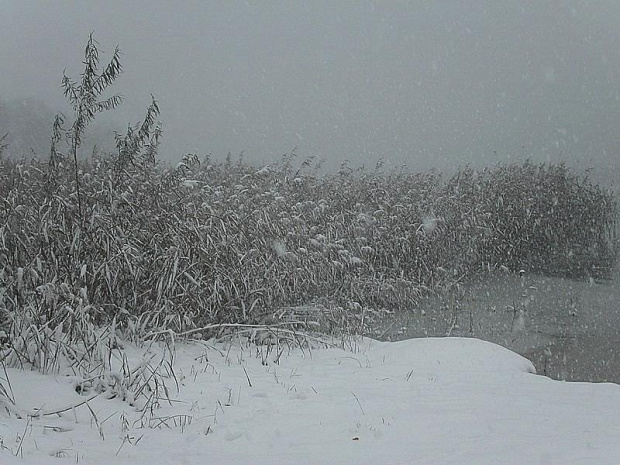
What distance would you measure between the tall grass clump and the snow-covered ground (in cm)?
56

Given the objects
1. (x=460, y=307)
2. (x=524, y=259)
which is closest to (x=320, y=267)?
(x=460, y=307)

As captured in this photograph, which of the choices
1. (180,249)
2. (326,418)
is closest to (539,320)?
(180,249)

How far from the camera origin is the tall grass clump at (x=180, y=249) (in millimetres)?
4617

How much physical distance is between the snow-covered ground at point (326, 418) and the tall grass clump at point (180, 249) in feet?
1.84

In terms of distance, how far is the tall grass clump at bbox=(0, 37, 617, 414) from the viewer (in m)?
4.62

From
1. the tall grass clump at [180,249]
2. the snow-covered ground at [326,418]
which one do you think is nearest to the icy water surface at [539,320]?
the tall grass clump at [180,249]

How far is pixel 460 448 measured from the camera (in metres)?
2.87

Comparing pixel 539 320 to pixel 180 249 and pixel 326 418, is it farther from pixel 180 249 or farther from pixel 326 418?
pixel 326 418

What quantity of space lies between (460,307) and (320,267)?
258cm

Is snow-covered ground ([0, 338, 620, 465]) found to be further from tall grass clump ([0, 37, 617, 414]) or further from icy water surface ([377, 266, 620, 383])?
icy water surface ([377, 266, 620, 383])

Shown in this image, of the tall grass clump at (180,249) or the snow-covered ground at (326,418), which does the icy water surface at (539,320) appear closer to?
the tall grass clump at (180,249)

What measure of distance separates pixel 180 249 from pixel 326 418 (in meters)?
2.57

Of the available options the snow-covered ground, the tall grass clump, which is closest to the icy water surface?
the tall grass clump

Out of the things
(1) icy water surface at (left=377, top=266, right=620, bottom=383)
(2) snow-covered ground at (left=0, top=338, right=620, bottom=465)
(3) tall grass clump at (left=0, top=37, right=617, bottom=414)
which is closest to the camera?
(2) snow-covered ground at (left=0, top=338, right=620, bottom=465)
